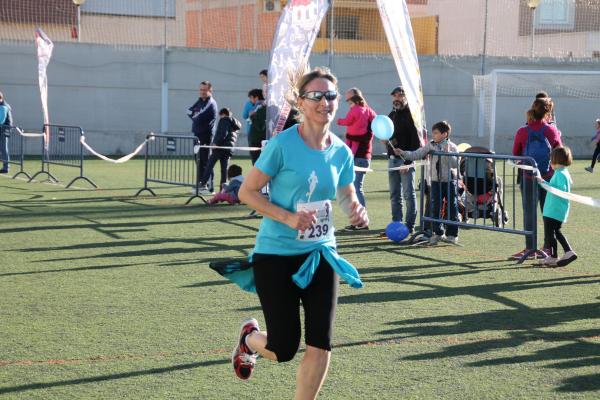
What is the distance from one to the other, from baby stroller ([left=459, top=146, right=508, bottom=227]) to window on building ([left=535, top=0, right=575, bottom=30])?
63.0ft

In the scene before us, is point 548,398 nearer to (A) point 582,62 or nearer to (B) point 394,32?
(B) point 394,32

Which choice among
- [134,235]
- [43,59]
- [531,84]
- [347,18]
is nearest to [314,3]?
[134,235]

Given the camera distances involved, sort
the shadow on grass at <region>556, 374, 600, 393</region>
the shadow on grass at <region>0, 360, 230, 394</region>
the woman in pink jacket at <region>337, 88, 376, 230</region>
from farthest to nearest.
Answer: the woman in pink jacket at <region>337, 88, 376, 230</region> → the shadow on grass at <region>556, 374, 600, 393</region> → the shadow on grass at <region>0, 360, 230, 394</region>

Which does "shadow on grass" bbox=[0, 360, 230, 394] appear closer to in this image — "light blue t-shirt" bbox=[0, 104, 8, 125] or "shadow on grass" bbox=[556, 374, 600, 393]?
"shadow on grass" bbox=[556, 374, 600, 393]

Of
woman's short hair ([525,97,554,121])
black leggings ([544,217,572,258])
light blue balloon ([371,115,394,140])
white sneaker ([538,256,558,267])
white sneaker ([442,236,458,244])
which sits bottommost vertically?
white sneaker ([442,236,458,244])

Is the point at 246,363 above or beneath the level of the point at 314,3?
beneath

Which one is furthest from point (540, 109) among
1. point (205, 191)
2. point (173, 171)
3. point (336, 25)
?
point (336, 25)

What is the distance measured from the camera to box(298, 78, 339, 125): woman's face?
5.17 metres

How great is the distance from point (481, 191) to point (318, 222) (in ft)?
26.8

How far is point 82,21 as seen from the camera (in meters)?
29.2

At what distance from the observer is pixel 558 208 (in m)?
10.6

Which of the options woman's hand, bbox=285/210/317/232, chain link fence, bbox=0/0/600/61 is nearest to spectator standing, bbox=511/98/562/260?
woman's hand, bbox=285/210/317/232

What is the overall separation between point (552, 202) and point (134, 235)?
5467mm

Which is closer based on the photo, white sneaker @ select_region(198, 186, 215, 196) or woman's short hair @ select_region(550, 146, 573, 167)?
woman's short hair @ select_region(550, 146, 573, 167)
